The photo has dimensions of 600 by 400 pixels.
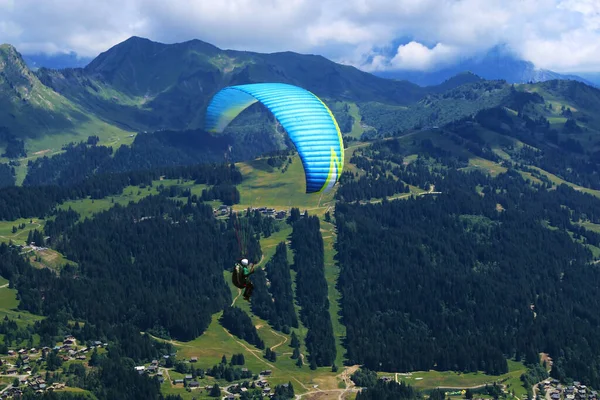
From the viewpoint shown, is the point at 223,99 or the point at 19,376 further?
the point at 19,376

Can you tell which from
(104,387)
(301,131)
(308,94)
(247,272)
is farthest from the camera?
(104,387)

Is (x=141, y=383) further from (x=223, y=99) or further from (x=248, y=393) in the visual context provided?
(x=223, y=99)

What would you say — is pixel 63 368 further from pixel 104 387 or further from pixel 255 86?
pixel 255 86

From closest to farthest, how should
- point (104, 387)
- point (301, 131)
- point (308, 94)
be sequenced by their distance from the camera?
point (301, 131)
point (308, 94)
point (104, 387)

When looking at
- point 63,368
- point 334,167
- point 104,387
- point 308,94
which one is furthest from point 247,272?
point 63,368

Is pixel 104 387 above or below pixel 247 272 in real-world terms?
below

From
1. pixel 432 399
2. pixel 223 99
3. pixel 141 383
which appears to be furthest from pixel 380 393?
pixel 223 99

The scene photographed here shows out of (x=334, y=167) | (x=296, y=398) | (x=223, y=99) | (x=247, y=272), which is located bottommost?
(x=296, y=398)
